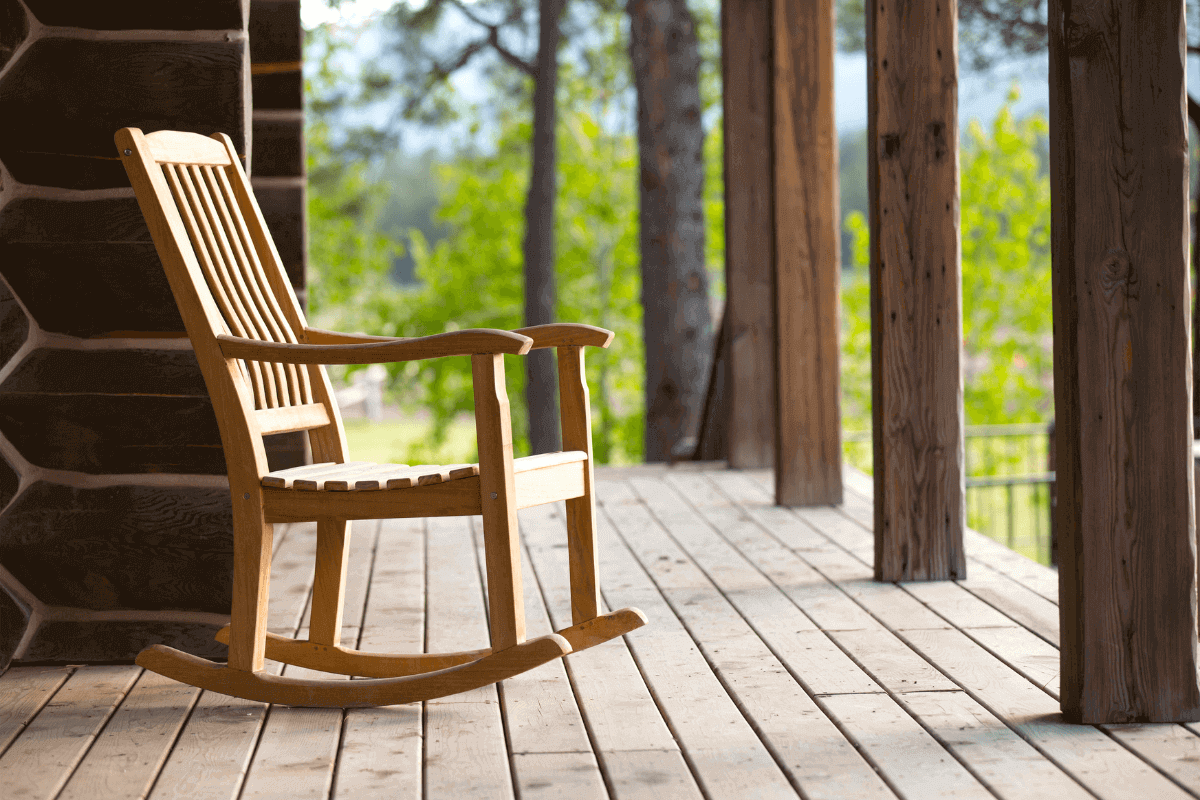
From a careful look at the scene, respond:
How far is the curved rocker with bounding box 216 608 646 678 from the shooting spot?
2.03 meters

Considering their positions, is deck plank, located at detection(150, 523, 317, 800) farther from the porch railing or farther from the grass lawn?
the grass lawn

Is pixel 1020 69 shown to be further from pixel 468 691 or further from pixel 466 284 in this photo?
pixel 468 691

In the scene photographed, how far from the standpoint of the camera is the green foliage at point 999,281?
1524cm

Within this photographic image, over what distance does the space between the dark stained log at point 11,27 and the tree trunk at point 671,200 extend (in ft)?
16.1

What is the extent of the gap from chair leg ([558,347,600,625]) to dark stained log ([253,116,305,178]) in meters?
2.05

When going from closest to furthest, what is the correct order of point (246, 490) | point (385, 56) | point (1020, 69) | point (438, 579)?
point (246, 490)
point (438, 579)
point (1020, 69)
point (385, 56)

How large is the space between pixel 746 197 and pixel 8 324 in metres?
3.01

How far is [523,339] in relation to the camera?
5.97 feet

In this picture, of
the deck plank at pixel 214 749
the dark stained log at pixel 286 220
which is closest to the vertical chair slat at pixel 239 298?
the deck plank at pixel 214 749

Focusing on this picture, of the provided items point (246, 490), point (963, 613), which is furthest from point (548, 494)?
point (963, 613)

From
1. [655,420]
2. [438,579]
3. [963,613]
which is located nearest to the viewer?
[963,613]

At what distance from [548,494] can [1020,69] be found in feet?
34.4

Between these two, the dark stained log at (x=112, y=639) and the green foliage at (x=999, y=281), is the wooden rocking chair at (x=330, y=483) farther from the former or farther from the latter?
the green foliage at (x=999, y=281)

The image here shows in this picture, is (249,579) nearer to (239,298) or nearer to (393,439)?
(239,298)
